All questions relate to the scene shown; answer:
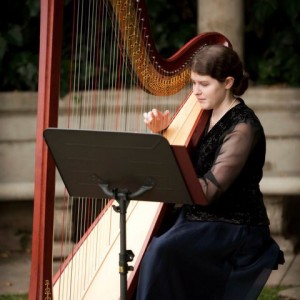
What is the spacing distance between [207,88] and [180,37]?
3189mm

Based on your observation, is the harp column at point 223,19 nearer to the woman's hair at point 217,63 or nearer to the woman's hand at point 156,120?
the woman's hand at point 156,120

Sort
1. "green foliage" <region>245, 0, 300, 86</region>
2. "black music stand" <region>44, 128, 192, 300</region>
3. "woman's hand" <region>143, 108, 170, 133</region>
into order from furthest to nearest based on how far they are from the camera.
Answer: "green foliage" <region>245, 0, 300, 86</region> → "woman's hand" <region>143, 108, 170, 133</region> → "black music stand" <region>44, 128, 192, 300</region>

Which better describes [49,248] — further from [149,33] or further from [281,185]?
[281,185]

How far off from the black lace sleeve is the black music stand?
0.24 m

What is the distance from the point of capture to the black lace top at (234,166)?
3.22 meters

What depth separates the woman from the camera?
3.24 meters

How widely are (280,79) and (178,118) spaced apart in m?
2.64

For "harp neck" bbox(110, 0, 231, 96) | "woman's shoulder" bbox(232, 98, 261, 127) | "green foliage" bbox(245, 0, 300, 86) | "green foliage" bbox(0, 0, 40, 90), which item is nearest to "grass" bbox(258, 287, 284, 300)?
"harp neck" bbox(110, 0, 231, 96)

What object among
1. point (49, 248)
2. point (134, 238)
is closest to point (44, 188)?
point (49, 248)

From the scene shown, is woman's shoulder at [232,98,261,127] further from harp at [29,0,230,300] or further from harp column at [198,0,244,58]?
harp column at [198,0,244,58]

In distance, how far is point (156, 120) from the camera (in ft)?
12.1

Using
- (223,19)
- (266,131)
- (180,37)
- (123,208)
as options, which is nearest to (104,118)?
(123,208)

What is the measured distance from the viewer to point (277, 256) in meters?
3.49

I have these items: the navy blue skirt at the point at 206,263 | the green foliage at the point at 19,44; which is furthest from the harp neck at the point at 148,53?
the green foliage at the point at 19,44
